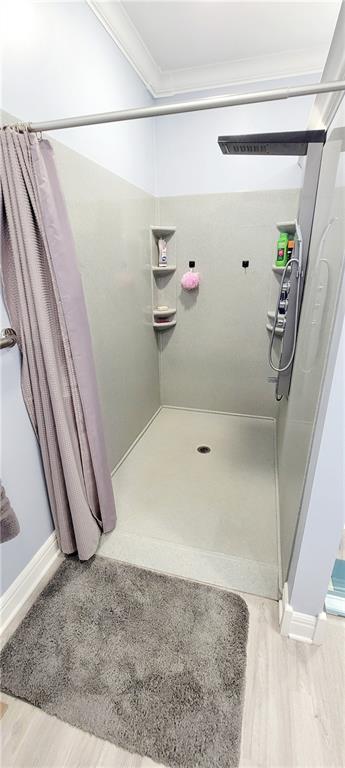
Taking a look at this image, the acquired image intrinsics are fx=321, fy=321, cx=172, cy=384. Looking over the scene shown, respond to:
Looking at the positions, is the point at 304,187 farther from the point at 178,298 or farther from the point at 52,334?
the point at 52,334

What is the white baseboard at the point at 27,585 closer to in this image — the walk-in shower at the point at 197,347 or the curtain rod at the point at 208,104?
the walk-in shower at the point at 197,347

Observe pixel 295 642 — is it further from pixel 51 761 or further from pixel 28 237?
pixel 28 237

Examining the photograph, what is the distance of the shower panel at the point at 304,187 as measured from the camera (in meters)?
1.28

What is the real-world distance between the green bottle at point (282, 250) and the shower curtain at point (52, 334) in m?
1.70

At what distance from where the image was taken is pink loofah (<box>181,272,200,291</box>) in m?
2.70

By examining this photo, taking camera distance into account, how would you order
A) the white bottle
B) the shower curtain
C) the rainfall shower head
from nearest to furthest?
the shower curtain < the rainfall shower head < the white bottle

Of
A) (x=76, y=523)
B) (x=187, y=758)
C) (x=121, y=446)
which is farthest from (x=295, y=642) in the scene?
(x=121, y=446)

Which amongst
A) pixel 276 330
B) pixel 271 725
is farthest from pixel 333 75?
pixel 271 725

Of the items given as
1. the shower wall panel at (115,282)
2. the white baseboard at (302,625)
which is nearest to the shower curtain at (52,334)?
the shower wall panel at (115,282)

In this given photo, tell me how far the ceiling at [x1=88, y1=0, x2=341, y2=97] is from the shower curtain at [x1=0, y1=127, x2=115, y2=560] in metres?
1.28

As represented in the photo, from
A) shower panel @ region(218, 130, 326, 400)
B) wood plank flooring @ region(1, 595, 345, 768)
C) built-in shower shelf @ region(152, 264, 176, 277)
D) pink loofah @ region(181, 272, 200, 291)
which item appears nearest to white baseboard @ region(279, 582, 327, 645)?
wood plank flooring @ region(1, 595, 345, 768)

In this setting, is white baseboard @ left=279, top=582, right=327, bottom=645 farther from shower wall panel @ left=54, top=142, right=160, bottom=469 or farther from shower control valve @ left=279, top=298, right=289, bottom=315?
shower control valve @ left=279, top=298, right=289, bottom=315

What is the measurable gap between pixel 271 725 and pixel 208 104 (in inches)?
74.8

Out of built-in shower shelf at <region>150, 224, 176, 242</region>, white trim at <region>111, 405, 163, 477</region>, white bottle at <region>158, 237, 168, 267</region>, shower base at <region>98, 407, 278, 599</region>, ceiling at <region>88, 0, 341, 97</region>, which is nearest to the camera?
shower base at <region>98, 407, 278, 599</region>
